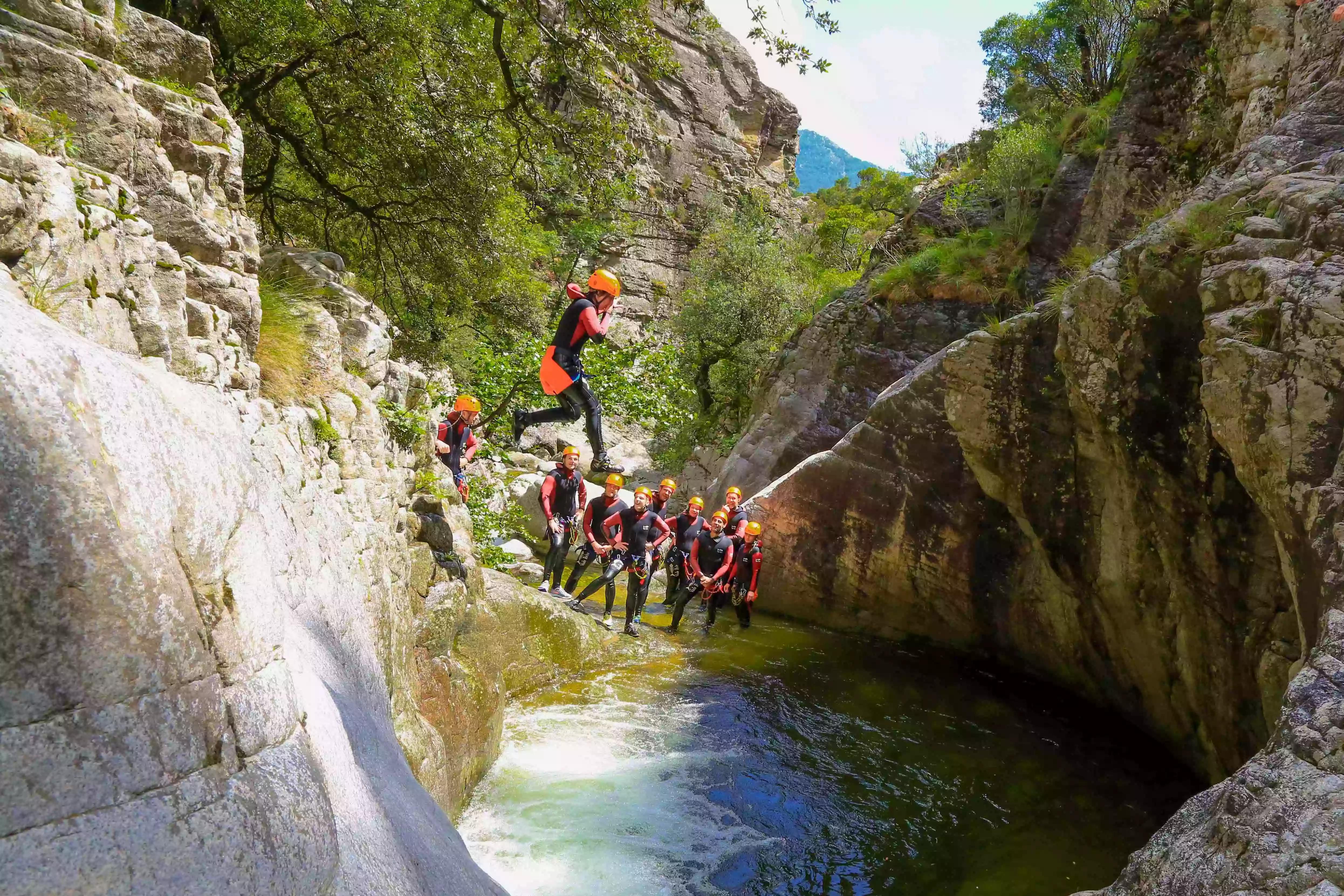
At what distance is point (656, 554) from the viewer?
12.3m

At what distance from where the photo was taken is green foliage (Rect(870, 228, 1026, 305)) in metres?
Result: 16.1

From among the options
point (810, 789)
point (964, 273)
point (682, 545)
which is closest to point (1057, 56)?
point (964, 273)

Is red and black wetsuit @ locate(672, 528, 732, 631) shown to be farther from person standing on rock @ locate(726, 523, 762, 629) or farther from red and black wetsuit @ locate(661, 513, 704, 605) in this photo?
person standing on rock @ locate(726, 523, 762, 629)

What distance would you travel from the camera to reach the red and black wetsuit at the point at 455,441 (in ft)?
34.8

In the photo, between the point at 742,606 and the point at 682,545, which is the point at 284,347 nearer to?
the point at 682,545

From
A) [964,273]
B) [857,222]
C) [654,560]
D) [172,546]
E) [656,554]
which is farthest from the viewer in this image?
[857,222]

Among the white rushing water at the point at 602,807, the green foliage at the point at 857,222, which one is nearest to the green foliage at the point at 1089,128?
the green foliage at the point at 857,222

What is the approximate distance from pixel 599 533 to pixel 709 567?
1983 mm

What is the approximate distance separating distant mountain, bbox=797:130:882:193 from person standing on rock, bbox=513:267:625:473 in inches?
2732

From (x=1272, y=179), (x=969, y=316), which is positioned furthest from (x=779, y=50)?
(x=969, y=316)

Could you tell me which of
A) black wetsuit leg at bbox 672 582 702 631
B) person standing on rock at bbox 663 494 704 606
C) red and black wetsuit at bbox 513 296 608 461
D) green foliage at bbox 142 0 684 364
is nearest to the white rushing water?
red and black wetsuit at bbox 513 296 608 461

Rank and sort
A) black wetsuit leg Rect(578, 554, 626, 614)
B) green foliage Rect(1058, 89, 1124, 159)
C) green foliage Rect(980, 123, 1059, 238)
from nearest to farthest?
black wetsuit leg Rect(578, 554, 626, 614), green foliage Rect(1058, 89, 1124, 159), green foliage Rect(980, 123, 1059, 238)

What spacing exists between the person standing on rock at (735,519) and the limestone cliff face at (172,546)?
7.52 meters

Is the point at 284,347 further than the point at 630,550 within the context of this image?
No
